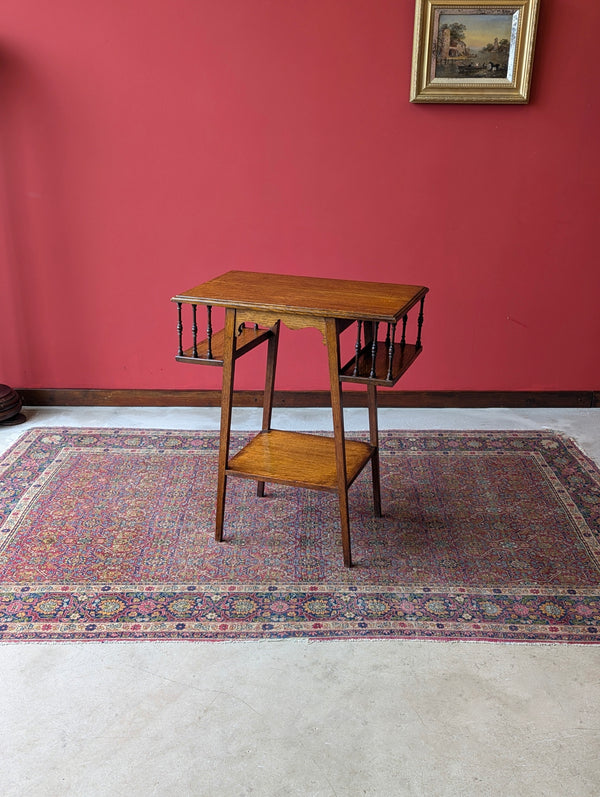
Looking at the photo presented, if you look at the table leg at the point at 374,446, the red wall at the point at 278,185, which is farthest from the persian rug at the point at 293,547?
the red wall at the point at 278,185

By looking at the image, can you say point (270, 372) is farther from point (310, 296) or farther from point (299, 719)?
point (299, 719)

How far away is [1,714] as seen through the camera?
2.22 metres

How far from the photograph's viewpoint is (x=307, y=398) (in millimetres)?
4605

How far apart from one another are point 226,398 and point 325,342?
45cm

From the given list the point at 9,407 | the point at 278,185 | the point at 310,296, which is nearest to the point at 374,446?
the point at 310,296

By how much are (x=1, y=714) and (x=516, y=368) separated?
3.39 metres

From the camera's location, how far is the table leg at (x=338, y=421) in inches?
105

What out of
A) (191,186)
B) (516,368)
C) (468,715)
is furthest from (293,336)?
(468,715)

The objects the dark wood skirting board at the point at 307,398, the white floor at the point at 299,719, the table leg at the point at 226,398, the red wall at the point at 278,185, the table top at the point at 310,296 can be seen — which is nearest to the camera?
the white floor at the point at 299,719

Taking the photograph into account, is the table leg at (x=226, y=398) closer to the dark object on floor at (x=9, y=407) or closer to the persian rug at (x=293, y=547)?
the persian rug at (x=293, y=547)

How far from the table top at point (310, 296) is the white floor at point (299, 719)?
1.14m

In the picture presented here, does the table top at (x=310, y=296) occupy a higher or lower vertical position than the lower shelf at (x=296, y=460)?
higher

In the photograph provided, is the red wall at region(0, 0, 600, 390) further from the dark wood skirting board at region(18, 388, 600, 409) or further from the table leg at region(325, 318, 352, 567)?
the table leg at region(325, 318, 352, 567)

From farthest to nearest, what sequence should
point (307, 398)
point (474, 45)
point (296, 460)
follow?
point (307, 398) < point (474, 45) < point (296, 460)
